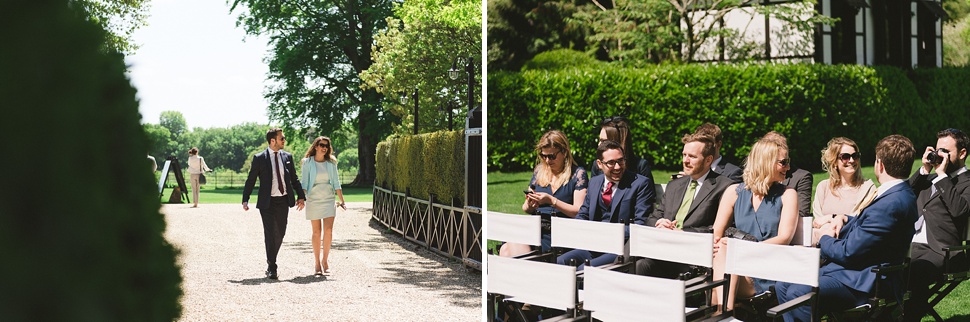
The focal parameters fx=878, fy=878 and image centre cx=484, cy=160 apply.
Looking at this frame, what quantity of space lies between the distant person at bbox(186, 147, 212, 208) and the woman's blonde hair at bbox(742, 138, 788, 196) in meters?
2.29

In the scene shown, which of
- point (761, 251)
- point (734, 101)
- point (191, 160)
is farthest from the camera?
point (734, 101)

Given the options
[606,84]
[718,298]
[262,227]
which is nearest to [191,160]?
[262,227]

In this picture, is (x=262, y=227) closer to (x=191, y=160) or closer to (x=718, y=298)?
(x=191, y=160)

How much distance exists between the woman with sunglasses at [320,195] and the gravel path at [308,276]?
44mm

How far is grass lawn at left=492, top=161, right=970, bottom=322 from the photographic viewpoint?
13.2 feet

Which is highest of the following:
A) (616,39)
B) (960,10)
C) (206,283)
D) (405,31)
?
(960,10)

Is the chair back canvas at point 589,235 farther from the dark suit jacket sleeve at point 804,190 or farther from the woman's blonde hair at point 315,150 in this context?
the woman's blonde hair at point 315,150

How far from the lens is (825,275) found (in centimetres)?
307

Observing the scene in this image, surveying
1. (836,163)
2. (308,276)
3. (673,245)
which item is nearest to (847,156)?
(836,163)

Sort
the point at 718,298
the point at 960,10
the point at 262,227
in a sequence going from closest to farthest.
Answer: the point at 718,298, the point at 262,227, the point at 960,10

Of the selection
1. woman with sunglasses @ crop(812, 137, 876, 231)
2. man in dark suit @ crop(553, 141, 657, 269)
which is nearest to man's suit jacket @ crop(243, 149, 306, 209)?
man in dark suit @ crop(553, 141, 657, 269)

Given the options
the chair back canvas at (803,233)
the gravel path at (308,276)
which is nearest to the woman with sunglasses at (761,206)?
the chair back canvas at (803,233)

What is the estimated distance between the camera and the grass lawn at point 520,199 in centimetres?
403

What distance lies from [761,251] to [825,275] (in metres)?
0.33
